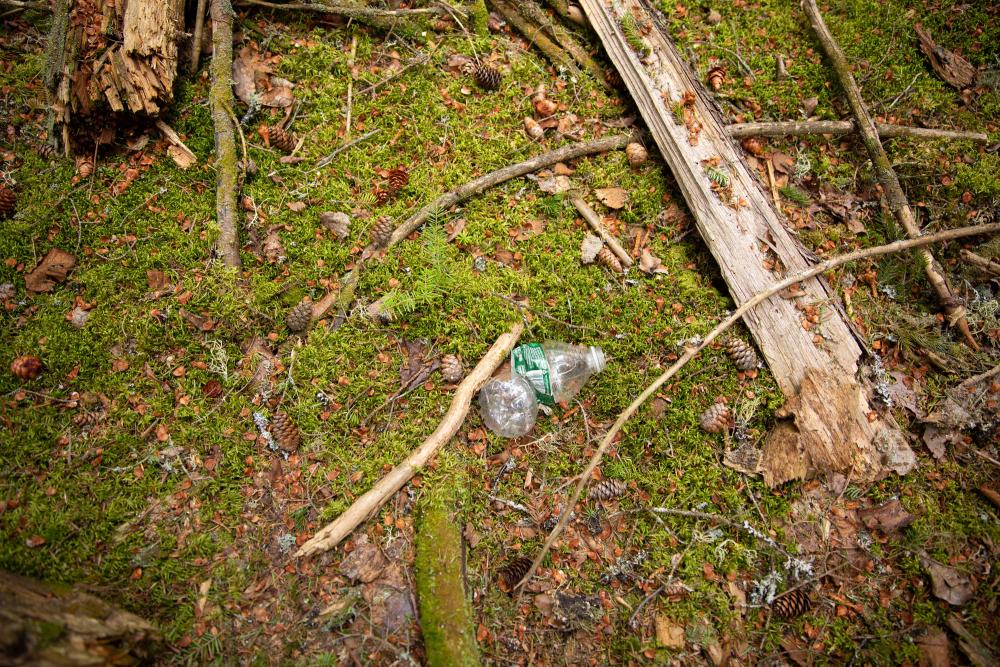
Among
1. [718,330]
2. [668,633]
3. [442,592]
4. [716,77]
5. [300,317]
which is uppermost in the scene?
[716,77]

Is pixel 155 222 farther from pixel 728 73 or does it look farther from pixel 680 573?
pixel 728 73

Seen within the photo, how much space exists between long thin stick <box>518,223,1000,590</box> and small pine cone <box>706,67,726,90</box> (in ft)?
5.43

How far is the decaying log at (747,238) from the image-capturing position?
3154mm

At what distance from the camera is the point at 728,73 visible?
13.5 feet

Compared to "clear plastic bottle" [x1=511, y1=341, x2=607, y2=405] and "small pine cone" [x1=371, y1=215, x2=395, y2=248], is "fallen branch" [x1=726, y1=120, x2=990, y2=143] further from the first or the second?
"small pine cone" [x1=371, y1=215, x2=395, y2=248]

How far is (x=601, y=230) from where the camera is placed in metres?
3.64

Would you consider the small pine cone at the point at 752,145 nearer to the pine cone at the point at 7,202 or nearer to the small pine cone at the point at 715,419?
the small pine cone at the point at 715,419

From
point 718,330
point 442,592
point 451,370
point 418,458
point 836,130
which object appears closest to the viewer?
point 442,592

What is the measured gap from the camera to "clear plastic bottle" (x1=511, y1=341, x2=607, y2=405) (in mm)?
3201

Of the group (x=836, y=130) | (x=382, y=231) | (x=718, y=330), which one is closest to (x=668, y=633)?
(x=718, y=330)

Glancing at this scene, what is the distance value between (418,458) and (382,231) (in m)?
1.52

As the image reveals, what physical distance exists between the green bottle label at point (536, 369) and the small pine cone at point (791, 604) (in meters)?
1.72

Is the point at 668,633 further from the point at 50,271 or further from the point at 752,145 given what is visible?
the point at 50,271

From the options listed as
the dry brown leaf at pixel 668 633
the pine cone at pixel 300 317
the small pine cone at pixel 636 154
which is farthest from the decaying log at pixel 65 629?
the small pine cone at pixel 636 154
